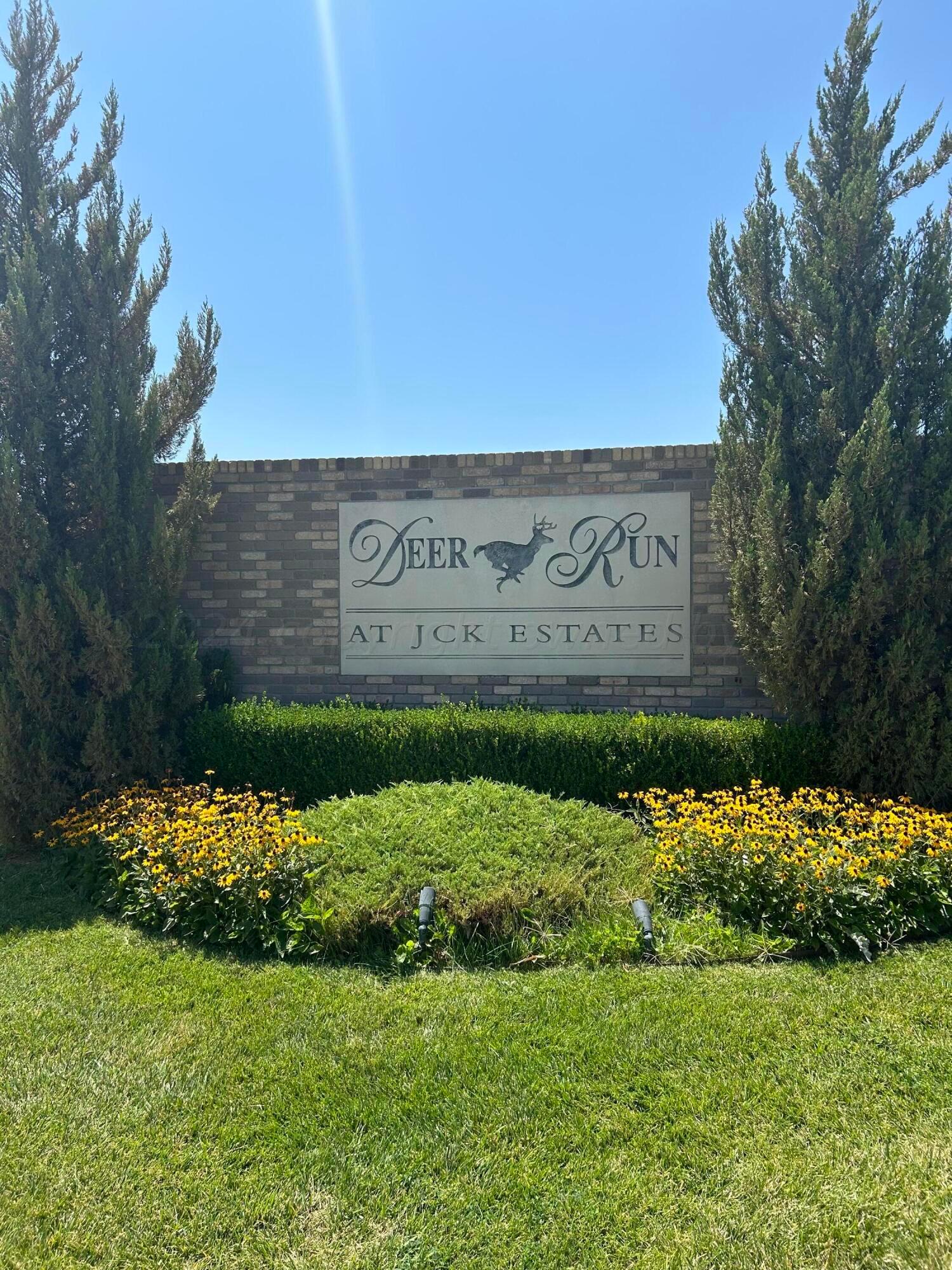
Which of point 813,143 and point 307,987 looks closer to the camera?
point 307,987

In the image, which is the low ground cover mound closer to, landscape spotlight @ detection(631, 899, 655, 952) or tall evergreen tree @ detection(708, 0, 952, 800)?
landscape spotlight @ detection(631, 899, 655, 952)

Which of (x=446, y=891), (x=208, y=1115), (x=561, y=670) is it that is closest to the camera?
(x=208, y=1115)

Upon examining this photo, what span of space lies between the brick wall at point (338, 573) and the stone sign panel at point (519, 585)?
10 centimetres

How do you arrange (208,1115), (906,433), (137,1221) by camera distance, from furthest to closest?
(906,433) < (208,1115) < (137,1221)

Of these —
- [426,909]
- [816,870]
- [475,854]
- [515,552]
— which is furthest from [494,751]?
[816,870]

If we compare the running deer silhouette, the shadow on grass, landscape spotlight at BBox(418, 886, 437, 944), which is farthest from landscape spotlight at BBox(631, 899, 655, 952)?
the running deer silhouette

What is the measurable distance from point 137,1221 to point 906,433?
5646 millimetres

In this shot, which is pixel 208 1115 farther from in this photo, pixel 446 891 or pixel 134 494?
pixel 134 494

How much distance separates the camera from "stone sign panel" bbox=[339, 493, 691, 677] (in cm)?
619

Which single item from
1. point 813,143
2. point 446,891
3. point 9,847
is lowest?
point 9,847

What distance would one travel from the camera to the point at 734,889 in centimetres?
377

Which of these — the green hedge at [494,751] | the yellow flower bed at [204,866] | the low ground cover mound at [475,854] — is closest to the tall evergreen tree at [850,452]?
the green hedge at [494,751]

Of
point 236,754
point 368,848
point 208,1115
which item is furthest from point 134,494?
point 208,1115

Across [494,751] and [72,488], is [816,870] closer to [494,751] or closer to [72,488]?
[494,751]
